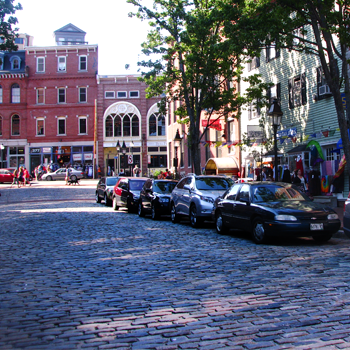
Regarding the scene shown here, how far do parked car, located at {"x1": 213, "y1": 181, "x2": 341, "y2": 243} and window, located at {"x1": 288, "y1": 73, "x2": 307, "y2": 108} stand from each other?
1239 cm

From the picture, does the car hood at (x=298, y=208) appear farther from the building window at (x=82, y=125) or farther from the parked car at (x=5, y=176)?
the building window at (x=82, y=125)

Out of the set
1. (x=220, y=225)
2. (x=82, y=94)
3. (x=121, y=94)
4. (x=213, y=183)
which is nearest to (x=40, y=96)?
(x=82, y=94)

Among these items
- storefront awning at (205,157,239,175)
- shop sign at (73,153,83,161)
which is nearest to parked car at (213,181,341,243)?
storefront awning at (205,157,239,175)

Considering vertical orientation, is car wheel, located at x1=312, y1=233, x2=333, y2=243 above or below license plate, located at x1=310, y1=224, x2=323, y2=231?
below

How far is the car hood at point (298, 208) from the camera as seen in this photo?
1102 centimetres

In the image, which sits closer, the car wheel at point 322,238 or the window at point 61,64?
the car wheel at point 322,238

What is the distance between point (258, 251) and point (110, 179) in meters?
18.7

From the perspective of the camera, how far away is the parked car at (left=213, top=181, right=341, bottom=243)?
430 inches

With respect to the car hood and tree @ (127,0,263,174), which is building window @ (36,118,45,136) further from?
the car hood

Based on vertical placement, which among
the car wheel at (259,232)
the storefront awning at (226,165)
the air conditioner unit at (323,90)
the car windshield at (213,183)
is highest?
the air conditioner unit at (323,90)

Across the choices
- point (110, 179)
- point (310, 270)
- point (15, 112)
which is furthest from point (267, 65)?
point (15, 112)

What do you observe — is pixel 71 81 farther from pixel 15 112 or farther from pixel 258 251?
pixel 258 251

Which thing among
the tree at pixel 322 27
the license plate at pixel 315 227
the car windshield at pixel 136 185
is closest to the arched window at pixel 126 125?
the car windshield at pixel 136 185

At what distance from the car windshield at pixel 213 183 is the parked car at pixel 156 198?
255cm
